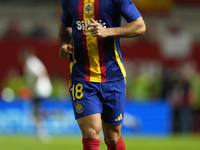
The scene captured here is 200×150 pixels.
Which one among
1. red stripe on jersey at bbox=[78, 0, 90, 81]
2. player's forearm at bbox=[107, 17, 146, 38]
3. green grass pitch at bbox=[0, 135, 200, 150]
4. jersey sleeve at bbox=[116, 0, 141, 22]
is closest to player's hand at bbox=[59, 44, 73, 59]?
red stripe on jersey at bbox=[78, 0, 90, 81]

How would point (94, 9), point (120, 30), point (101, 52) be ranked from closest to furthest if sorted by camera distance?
point (120, 30) < point (94, 9) < point (101, 52)

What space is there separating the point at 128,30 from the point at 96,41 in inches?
14.3

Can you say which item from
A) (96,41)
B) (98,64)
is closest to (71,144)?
(98,64)

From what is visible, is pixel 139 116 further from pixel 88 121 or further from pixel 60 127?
pixel 88 121

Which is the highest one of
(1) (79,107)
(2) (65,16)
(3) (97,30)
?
(2) (65,16)

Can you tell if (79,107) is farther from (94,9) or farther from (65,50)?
(94,9)

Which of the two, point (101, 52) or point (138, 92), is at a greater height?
point (101, 52)

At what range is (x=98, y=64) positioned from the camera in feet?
15.2

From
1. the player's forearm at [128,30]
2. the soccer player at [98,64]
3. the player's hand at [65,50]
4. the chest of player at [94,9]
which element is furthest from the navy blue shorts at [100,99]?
the chest of player at [94,9]

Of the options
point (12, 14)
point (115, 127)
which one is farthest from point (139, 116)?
point (12, 14)

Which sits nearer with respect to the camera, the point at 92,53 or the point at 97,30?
the point at 97,30

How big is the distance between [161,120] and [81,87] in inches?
307

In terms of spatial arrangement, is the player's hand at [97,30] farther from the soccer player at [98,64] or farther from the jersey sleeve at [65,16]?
the jersey sleeve at [65,16]

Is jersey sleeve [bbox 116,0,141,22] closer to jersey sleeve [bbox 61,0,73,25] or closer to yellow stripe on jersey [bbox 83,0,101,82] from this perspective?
yellow stripe on jersey [bbox 83,0,101,82]
